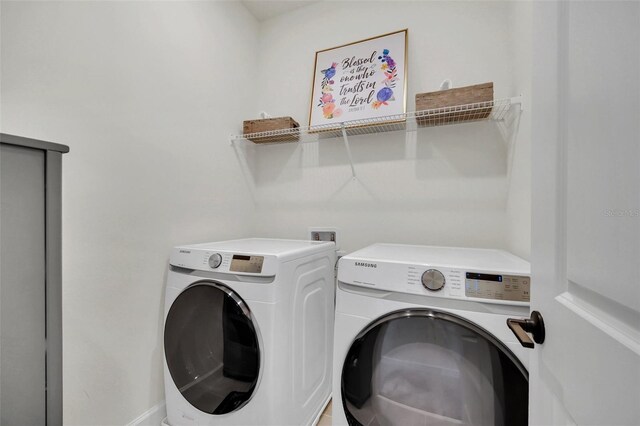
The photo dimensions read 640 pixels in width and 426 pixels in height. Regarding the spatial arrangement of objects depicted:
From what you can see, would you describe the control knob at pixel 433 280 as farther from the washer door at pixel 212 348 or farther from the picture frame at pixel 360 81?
the picture frame at pixel 360 81

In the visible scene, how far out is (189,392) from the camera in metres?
1.25

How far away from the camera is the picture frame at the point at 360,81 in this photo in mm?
1726

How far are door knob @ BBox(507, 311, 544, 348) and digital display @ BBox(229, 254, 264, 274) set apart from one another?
2.86 feet

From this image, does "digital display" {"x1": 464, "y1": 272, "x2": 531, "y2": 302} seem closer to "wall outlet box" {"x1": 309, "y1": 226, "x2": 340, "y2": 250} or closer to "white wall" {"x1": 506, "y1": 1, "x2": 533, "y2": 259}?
"white wall" {"x1": 506, "y1": 1, "x2": 533, "y2": 259}

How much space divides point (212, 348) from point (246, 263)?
17.3 inches

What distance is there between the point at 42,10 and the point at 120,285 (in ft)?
3.71

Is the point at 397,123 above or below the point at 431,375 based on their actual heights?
above

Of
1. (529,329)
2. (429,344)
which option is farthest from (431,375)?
(529,329)

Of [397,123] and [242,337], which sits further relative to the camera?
[397,123]

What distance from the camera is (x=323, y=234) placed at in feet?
6.34

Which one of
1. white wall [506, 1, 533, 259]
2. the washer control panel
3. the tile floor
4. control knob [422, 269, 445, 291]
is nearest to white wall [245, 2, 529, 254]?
Result: white wall [506, 1, 533, 259]

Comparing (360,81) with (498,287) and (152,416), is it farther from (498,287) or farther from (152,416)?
(152,416)

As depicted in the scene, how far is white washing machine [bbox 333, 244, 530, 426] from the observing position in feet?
2.70

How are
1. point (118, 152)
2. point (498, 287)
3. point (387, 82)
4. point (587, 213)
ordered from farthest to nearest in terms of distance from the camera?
1. point (387, 82)
2. point (118, 152)
3. point (498, 287)
4. point (587, 213)
